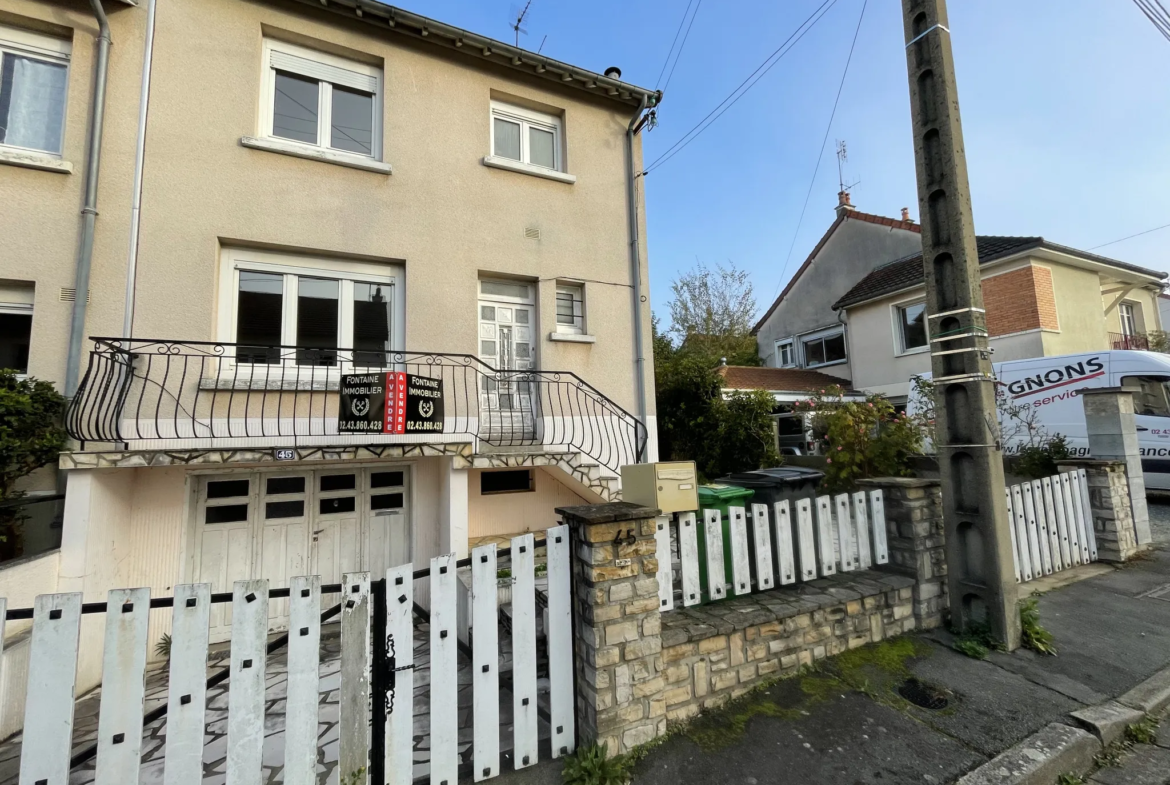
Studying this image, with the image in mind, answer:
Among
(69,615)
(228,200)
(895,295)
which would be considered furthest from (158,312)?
(895,295)

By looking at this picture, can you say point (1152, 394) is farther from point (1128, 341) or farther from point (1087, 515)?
point (1128, 341)

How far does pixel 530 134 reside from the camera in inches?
299

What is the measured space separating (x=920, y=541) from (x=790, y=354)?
15727 mm

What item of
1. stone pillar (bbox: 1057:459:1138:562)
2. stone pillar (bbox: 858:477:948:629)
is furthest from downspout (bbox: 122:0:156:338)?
stone pillar (bbox: 1057:459:1138:562)

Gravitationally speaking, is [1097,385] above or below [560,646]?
above

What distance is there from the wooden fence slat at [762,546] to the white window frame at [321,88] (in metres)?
6.19

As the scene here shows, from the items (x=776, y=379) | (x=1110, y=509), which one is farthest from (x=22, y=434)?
(x=776, y=379)

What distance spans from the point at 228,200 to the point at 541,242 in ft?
12.4

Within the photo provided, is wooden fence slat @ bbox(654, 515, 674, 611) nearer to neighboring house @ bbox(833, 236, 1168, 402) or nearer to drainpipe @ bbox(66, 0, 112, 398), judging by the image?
drainpipe @ bbox(66, 0, 112, 398)

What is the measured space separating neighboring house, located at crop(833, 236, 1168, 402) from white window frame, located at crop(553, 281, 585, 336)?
9.86 metres

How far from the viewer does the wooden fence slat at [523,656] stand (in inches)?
108

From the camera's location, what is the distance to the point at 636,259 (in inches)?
301

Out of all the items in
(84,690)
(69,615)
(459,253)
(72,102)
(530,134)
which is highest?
(530,134)

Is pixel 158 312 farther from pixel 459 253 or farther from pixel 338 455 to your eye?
pixel 459 253
